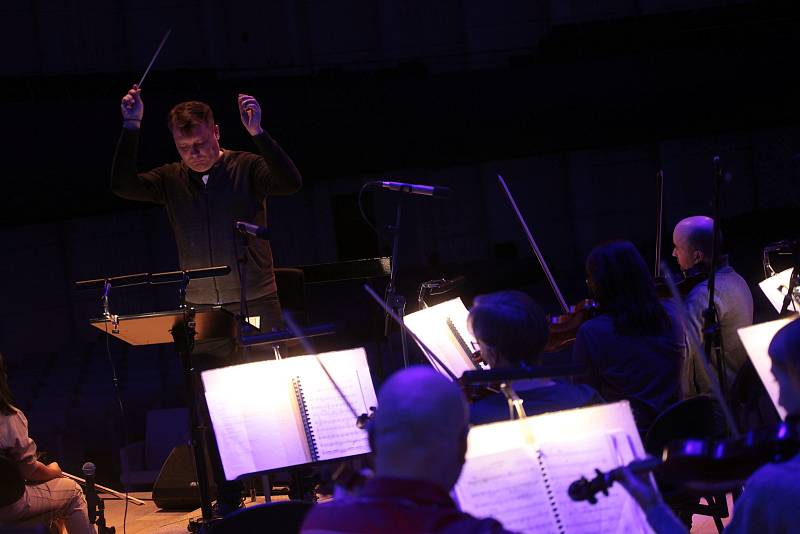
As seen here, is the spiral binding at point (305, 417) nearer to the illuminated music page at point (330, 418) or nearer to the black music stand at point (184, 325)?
the illuminated music page at point (330, 418)

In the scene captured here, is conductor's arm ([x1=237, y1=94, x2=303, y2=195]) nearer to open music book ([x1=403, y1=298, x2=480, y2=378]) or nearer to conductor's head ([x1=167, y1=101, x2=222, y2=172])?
conductor's head ([x1=167, y1=101, x2=222, y2=172])

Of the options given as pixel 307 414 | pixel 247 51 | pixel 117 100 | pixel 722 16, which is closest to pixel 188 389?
pixel 307 414

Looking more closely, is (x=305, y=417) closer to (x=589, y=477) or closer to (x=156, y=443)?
(x=589, y=477)

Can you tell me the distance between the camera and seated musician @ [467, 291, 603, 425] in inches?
89.4

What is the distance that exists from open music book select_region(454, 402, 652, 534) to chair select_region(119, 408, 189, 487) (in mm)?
4276

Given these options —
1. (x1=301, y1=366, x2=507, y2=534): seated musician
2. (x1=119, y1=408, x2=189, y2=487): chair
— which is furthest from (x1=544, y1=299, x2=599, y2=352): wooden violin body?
(x1=119, y1=408, x2=189, y2=487): chair

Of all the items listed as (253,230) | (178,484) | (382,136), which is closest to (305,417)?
(253,230)

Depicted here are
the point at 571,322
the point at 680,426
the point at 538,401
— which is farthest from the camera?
the point at 571,322

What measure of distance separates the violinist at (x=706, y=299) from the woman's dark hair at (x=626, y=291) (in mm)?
385

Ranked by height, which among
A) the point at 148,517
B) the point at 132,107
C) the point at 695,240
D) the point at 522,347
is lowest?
the point at 148,517

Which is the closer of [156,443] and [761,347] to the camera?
[761,347]

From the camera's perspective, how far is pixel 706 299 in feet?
11.5

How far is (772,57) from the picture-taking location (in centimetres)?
955

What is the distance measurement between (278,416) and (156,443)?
3414mm
